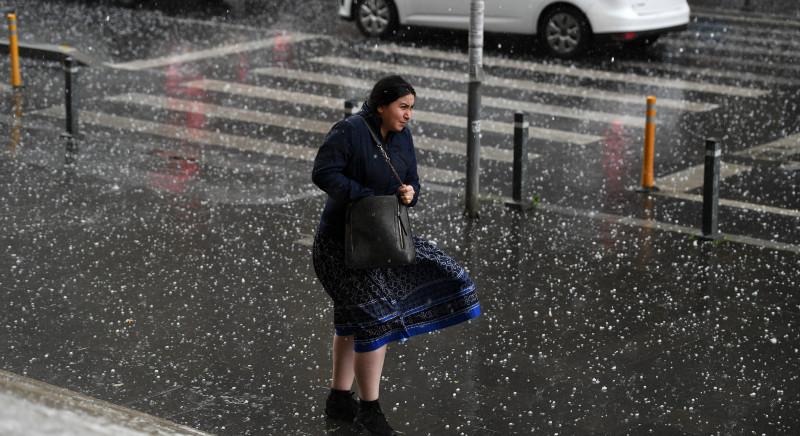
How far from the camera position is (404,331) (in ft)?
21.5

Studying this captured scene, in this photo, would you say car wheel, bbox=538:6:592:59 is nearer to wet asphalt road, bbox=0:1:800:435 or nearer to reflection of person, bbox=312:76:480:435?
wet asphalt road, bbox=0:1:800:435

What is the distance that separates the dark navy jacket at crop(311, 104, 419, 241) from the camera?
21.2ft

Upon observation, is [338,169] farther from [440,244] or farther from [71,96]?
[71,96]

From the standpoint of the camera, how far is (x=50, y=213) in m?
10.9

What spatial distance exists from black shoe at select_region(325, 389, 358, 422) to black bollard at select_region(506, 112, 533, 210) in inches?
187

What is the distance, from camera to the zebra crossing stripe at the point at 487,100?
49.1ft

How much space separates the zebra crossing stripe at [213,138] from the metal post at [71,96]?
2.01 feet

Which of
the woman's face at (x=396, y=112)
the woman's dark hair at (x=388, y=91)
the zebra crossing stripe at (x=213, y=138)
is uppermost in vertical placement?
the woman's dark hair at (x=388, y=91)

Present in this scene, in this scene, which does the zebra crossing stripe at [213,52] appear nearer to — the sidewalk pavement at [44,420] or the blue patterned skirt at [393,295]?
the blue patterned skirt at [393,295]

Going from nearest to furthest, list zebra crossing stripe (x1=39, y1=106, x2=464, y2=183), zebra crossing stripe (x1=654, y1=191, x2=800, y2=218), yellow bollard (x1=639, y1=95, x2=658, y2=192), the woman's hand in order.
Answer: the woman's hand
zebra crossing stripe (x1=654, y1=191, x2=800, y2=218)
yellow bollard (x1=639, y1=95, x2=658, y2=192)
zebra crossing stripe (x1=39, y1=106, x2=464, y2=183)

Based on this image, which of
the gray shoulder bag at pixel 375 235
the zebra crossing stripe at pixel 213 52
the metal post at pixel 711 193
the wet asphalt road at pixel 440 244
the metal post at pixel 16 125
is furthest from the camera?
the zebra crossing stripe at pixel 213 52

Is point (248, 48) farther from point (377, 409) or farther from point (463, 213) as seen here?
point (377, 409)

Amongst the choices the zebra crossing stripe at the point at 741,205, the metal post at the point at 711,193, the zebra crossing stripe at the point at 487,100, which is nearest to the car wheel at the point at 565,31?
the zebra crossing stripe at the point at 487,100

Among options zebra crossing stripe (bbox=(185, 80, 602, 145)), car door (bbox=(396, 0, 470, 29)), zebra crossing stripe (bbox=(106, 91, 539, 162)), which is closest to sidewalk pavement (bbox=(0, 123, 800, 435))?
zebra crossing stripe (bbox=(106, 91, 539, 162))
